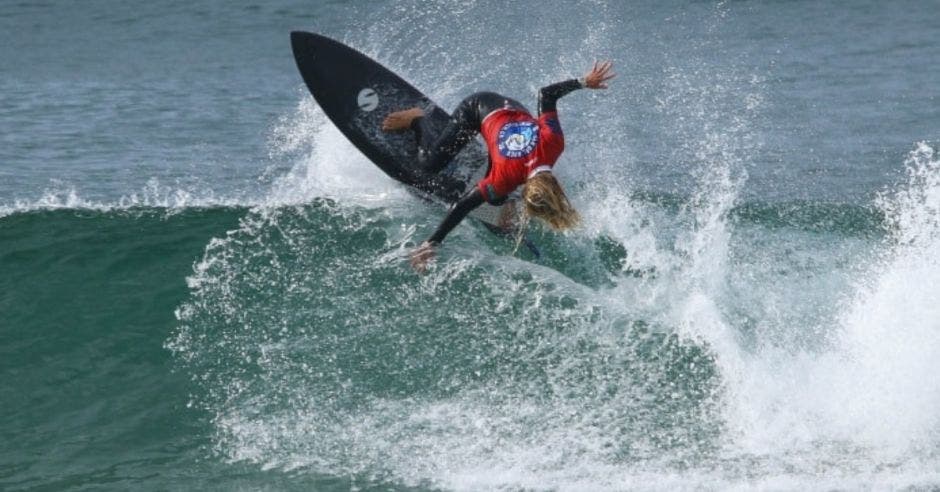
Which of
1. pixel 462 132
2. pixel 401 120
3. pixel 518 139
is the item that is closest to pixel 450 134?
pixel 462 132

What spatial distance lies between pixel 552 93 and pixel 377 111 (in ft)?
6.64

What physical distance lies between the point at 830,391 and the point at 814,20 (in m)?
14.0

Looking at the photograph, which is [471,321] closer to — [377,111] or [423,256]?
[423,256]

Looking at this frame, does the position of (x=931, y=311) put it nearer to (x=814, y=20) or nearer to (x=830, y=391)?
(x=830, y=391)

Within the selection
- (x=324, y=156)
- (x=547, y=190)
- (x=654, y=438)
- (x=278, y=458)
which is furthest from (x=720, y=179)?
(x=278, y=458)

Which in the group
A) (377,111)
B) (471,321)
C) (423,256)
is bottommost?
(471,321)

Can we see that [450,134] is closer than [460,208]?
No

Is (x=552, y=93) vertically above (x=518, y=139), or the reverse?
(x=552, y=93)

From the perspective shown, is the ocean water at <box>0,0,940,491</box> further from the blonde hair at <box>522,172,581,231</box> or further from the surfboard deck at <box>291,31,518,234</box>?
the blonde hair at <box>522,172,581,231</box>

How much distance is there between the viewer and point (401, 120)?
9.04 meters

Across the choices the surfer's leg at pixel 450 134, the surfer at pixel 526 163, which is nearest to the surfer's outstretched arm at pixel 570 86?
the surfer at pixel 526 163

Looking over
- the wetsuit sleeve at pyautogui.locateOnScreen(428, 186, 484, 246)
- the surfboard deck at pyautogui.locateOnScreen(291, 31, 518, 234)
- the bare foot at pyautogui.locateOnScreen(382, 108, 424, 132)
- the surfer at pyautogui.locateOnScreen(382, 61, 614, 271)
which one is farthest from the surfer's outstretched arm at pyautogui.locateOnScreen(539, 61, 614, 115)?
the bare foot at pyautogui.locateOnScreen(382, 108, 424, 132)

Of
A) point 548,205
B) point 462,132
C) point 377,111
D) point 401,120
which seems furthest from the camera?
point 377,111

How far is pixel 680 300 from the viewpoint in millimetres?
7539
